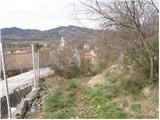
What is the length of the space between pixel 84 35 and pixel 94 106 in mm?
813

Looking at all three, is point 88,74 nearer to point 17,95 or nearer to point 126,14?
point 17,95

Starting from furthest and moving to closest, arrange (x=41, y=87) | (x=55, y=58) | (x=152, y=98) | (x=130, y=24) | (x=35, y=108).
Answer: (x=55, y=58) → (x=41, y=87) → (x=35, y=108) → (x=130, y=24) → (x=152, y=98)

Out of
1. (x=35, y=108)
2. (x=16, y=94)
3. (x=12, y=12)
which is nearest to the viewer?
(x=12, y=12)

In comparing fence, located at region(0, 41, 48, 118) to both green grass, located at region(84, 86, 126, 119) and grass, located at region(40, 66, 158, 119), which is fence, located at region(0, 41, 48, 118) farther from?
green grass, located at region(84, 86, 126, 119)

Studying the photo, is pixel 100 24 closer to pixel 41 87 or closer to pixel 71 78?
pixel 41 87

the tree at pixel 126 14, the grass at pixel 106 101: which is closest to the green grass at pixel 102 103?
the grass at pixel 106 101

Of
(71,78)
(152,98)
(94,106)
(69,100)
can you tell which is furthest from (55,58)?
(152,98)

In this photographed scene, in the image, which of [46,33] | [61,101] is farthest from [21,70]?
[46,33]

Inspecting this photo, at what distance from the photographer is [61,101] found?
12.9 feet

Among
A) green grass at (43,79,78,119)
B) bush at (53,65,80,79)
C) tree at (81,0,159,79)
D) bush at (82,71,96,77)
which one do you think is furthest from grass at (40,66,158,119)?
bush at (53,65,80,79)

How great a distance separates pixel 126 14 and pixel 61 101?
101cm

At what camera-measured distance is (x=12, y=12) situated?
2.84 meters

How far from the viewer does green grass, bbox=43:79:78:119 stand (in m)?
3.42

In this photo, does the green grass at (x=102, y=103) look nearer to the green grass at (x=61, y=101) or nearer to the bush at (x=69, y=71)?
the green grass at (x=61, y=101)
